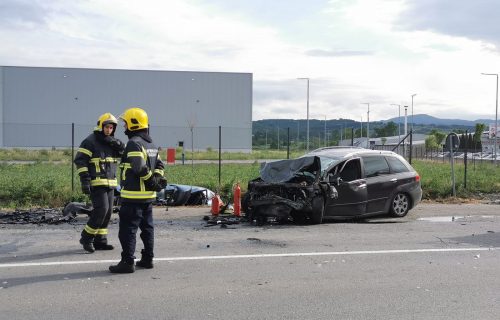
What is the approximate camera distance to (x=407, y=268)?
22.9 feet

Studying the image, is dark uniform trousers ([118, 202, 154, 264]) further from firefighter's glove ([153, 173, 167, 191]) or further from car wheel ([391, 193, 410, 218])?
car wheel ([391, 193, 410, 218])

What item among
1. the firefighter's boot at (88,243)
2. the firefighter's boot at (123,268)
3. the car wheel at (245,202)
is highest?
the car wheel at (245,202)

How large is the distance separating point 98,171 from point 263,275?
2.66 metres

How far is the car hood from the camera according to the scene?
35.2 feet

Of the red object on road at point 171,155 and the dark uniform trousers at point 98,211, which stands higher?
the red object on road at point 171,155

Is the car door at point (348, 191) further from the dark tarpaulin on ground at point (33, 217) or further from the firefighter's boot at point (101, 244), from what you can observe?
the dark tarpaulin on ground at point (33, 217)

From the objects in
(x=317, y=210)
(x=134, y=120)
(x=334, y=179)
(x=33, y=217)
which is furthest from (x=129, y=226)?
(x=33, y=217)

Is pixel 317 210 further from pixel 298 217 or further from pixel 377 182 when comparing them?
pixel 377 182

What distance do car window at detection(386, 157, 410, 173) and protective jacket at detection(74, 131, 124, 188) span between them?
6.19m

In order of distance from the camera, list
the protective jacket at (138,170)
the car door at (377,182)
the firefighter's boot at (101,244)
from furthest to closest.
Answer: the car door at (377,182) < the firefighter's boot at (101,244) < the protective jacket at (138,170)

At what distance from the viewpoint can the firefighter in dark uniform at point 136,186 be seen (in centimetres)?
644

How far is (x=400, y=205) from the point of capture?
11.7 metres

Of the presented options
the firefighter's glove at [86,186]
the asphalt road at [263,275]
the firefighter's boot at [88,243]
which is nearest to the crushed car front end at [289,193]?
the asphalt road at [263,275]

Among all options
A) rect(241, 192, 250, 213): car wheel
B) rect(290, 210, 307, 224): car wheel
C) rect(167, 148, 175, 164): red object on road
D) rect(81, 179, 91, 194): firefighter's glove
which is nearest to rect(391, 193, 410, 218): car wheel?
rect(290, 210, 307, 224): car wheel
